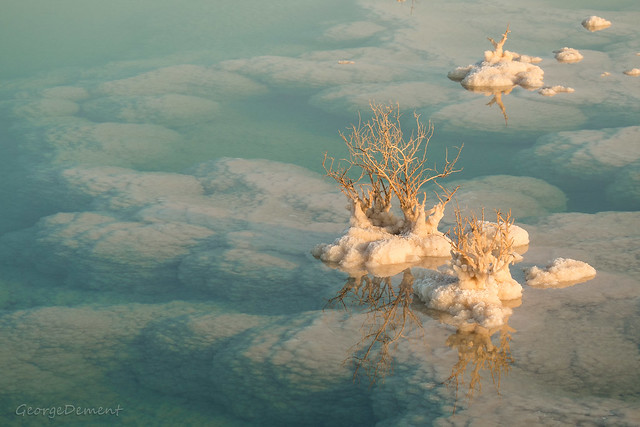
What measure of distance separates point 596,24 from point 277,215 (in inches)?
421

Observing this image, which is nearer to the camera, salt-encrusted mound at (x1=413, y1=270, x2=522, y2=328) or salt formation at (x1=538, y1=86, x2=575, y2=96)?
salt-encrusted mound at (x1=413, y1=270, x2=522, y2=328)

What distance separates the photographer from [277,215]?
8953 mm

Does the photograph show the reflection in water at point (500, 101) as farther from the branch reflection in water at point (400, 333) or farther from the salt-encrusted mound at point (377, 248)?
the branch reflection in water at point (400, 333)

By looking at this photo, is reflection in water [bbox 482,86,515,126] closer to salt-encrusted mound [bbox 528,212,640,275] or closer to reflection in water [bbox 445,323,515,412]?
salt-encrusted mound [bbox 528,212,640,275]

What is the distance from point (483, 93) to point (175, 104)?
556 cm

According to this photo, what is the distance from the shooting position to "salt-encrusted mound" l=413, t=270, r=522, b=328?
5.96 m

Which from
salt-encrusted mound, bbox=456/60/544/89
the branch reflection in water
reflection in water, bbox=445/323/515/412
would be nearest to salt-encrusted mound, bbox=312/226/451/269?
the branch reflection in water

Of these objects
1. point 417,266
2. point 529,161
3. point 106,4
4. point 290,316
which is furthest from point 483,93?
point 106,4

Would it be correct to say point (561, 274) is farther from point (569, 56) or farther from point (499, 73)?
point (569, 56)

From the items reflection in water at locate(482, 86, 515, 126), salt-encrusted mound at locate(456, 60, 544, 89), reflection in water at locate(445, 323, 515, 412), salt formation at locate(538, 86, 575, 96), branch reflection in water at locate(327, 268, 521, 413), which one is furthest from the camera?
salt-encrusted mound at locate(456, 60, 544, 89)

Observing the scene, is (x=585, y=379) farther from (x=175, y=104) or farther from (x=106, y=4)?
(x=106, y=4)

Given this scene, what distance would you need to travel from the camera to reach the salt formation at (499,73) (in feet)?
43.1

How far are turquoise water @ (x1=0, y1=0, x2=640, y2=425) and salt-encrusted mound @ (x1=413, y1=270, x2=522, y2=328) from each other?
15cm

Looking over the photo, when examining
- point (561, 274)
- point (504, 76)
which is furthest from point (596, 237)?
point (504, 76)
